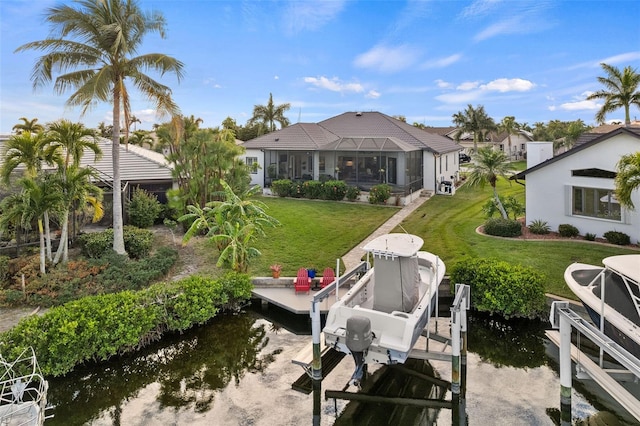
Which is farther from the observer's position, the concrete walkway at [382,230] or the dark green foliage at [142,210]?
the dark green foliage at [142,210]

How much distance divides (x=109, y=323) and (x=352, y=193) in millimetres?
19586

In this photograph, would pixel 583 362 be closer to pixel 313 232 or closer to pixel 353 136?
pixel 313 232

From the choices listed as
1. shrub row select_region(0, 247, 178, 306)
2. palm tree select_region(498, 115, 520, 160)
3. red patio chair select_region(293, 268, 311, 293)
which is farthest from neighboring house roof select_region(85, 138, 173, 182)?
palm tree select_region(498, 115, 520, 160)

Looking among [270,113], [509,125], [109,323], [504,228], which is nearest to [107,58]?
[109,323]

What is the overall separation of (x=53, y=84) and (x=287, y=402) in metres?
13.8

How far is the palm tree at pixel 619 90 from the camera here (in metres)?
33.2

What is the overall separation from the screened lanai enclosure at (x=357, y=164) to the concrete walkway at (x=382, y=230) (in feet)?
3.59

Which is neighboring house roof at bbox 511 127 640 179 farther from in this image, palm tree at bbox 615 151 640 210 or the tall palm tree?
the tall palm tree

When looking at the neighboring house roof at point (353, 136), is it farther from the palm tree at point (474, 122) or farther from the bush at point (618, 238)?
the palm tree at point (474, 122)

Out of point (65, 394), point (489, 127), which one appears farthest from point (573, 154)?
point (489, 127)

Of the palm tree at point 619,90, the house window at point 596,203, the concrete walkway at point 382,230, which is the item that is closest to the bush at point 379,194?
the concrete walkway at point 382,230

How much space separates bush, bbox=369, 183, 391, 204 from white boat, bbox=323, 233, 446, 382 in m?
15.4

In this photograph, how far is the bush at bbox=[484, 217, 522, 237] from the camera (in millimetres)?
18391

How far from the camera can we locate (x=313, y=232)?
2025cm
